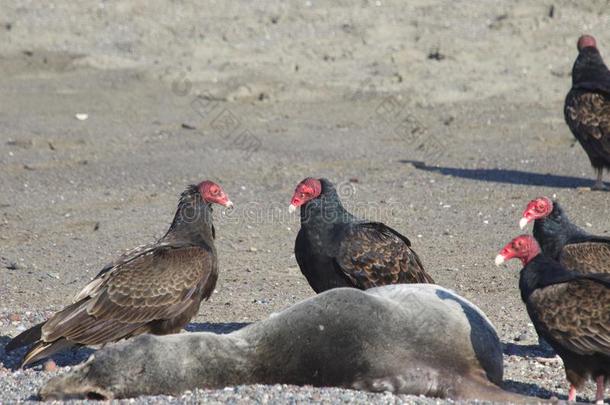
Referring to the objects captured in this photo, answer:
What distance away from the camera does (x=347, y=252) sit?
7867mm

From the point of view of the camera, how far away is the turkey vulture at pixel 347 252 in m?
7.86

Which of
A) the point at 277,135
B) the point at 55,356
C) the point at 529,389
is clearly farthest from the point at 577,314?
the point at 277,135

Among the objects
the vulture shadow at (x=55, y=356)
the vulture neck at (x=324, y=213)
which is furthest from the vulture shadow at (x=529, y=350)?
the vulture shadow at (x=55, y=356)

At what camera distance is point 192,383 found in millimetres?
6195

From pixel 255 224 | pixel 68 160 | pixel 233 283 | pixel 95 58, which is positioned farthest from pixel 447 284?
pixel 95 58

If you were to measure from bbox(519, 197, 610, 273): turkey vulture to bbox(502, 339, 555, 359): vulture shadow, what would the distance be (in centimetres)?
57

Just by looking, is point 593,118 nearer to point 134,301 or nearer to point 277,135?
point 277,135

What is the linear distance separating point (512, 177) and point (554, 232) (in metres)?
5.18

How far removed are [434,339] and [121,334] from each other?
199 centimetres

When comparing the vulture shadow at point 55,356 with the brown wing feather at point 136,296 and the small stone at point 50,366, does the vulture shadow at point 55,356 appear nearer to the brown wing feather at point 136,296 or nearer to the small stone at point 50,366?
the small stone at point 50,366

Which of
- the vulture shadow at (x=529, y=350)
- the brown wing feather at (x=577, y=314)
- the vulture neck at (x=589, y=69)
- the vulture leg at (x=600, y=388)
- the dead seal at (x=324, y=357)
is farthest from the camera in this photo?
the vulture neck at (x=589, y=69)

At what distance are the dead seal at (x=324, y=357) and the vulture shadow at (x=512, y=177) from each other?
650cm

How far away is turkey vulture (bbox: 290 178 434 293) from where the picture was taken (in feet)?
25.8

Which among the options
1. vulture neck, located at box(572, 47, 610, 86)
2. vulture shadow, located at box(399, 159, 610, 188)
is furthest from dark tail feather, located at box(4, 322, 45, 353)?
vulture neck, located at box(572, 47, 610, 86)
